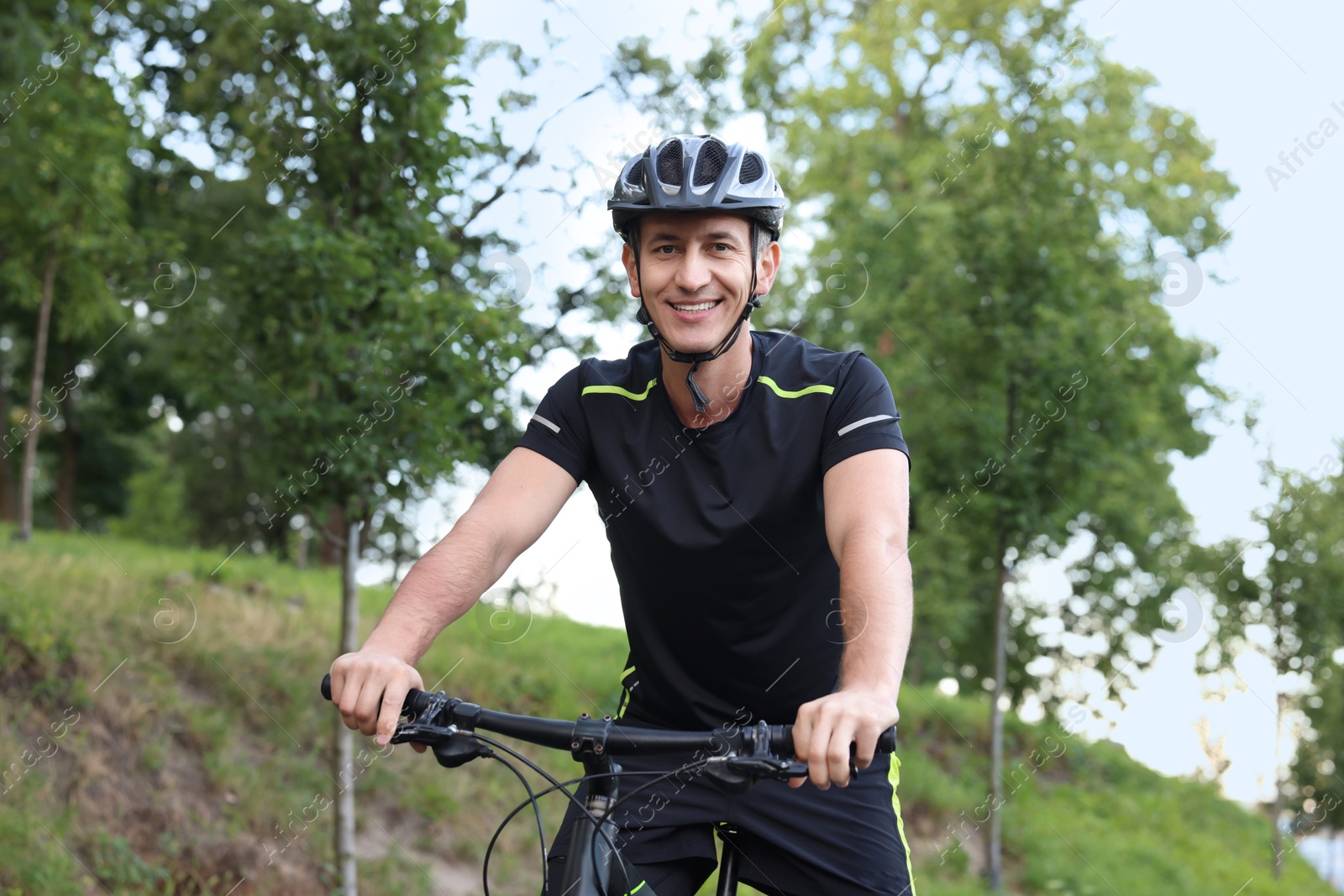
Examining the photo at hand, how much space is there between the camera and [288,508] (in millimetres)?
6781

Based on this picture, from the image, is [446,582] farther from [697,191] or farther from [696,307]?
[697,191]

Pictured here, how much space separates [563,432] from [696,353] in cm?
46

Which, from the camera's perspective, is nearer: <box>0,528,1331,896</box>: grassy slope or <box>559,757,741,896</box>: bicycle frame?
<box>559,757,741,896</box>: bicycle frame

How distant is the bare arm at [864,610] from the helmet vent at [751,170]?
29.3 inches

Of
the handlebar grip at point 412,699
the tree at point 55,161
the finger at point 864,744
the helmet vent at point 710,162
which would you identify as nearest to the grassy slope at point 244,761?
the tree at point 55,161

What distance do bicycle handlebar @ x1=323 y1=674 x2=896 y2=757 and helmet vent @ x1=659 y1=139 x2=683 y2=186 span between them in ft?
4.42

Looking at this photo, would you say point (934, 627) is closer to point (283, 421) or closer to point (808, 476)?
point (283, 421)

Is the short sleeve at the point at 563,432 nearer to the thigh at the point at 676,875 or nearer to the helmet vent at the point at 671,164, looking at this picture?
the helmet vent at the point at 671,164

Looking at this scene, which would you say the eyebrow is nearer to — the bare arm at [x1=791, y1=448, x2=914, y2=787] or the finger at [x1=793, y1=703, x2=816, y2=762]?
the bare arm at [x1=791, y1=448, x2=914, y2=787]

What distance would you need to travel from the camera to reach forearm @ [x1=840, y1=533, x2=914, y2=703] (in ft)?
7.37

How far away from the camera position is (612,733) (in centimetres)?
216

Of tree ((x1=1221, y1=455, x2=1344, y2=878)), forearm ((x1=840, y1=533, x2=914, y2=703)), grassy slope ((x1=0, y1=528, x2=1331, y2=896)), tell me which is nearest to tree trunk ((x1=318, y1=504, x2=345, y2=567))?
grassy slope ((x1=0, y1=528, x2=1331, y2=896))

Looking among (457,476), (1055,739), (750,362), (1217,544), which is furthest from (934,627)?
(750,362)

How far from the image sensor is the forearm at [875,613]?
2.25 metres
